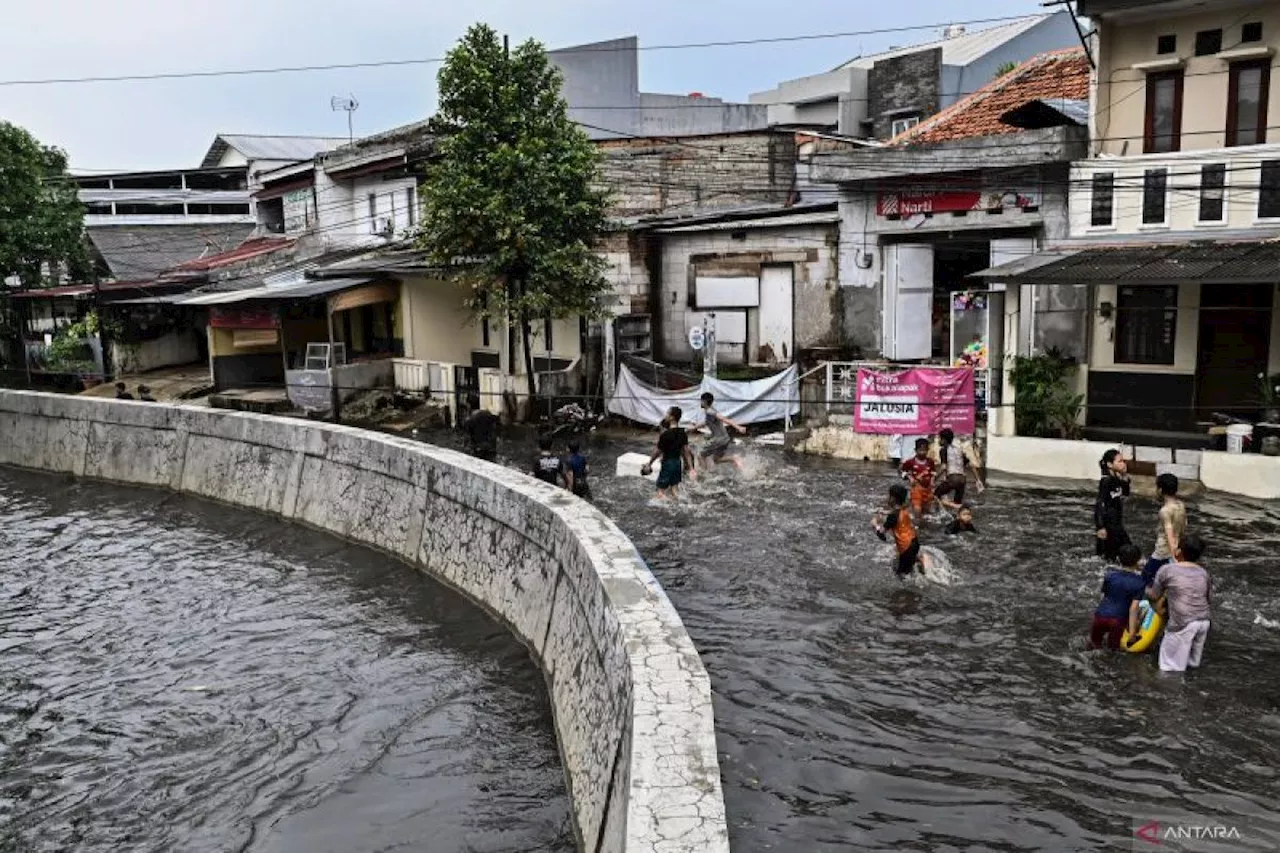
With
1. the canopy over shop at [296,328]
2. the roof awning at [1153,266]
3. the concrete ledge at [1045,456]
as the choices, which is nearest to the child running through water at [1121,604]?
the roof awning at [1153,266]

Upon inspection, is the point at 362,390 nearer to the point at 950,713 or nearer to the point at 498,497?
the point at 498,497

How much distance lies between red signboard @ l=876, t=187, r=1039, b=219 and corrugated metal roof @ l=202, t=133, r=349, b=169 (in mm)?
26780

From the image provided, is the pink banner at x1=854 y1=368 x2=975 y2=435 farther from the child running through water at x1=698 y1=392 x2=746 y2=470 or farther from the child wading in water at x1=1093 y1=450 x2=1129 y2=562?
the child wading in water at x1=1093 y1=450 x2=1129 y2=562

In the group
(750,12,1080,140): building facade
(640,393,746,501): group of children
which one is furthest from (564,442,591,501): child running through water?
(750,12,1080,140): building facade

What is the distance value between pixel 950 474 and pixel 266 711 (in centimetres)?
917

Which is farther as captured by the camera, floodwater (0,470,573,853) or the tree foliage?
the tree foliage

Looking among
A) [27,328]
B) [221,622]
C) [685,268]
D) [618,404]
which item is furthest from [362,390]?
[27,328]

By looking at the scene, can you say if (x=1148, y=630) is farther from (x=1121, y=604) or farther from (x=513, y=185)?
(x=513, y=185)

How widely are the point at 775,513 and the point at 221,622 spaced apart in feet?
25.9

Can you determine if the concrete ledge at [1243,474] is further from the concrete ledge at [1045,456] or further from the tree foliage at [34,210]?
the tree foliage at [34,210]

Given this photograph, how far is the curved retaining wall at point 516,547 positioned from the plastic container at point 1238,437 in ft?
36.0

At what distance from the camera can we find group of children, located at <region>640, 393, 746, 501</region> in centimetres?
1611

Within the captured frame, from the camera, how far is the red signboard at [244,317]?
1091 inches

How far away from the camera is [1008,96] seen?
22.6 metres
